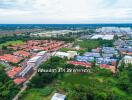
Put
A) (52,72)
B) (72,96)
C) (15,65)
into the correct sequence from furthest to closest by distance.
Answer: (15,65), (52,72), (72,96)

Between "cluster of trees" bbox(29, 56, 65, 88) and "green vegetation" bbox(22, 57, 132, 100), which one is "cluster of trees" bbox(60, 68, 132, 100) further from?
"cluster of trees" bbox(29, 56, 65, 88)

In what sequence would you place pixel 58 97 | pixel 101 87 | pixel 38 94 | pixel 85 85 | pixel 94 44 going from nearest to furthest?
pixel 58 97 < pixel 101 87 < pixel 38 94 < pixel 85 85 < pixel 94 44

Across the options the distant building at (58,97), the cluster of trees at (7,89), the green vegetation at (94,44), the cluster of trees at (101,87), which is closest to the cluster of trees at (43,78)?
the cluster of trees at (101,87)

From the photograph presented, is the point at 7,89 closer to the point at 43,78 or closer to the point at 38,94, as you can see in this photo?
the point at 38,94

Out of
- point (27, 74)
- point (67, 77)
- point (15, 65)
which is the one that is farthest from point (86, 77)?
point (15, 65)

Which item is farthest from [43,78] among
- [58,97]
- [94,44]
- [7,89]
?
[94,44]

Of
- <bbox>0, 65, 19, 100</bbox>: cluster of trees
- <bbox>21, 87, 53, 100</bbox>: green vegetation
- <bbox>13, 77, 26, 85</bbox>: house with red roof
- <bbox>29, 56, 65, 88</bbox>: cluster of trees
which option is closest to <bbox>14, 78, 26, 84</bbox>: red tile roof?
<bbox>13, 77, 26, 85</bbox>: house with red roof

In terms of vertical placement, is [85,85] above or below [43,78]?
below

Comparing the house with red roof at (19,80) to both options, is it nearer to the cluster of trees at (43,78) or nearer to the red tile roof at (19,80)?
the red tile roof at (19,80)

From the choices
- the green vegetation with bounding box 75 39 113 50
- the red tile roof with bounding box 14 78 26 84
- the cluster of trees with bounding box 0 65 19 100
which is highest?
the cluster of trees with bounding box 0 65 19 100

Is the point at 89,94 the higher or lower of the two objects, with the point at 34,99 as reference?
higher

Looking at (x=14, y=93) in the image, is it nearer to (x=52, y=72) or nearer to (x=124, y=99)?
(x=52, y=72)
